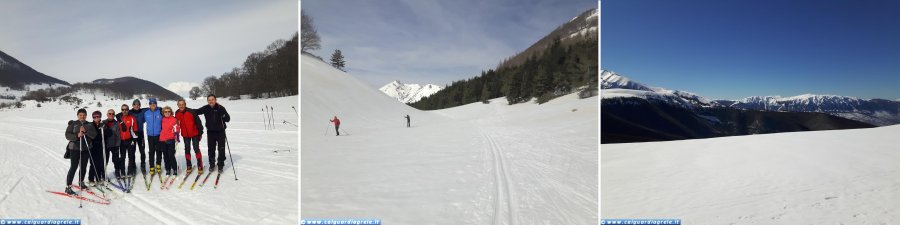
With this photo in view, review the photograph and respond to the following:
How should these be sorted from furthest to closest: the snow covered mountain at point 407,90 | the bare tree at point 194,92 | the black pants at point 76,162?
the bare tree at point 194,92 < the snow covered mountain at point 407,90 < the black pants at point 76,162

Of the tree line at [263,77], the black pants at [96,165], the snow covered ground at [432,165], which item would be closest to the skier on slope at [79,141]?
the black pants at [96,165]

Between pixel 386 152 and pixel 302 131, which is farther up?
pixel 302 131

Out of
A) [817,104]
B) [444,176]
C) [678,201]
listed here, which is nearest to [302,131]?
[444,176]

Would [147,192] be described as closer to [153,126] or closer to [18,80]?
[153,126]

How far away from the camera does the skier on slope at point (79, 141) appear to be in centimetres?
342

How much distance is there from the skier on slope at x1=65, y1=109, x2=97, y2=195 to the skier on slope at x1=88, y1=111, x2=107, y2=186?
0.25 feet

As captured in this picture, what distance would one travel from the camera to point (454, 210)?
2941 mm

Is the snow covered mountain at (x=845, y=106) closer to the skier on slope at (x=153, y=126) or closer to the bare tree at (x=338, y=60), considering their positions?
the bare tree at (x=338, y=60)

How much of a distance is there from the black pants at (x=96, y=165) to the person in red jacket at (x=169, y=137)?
2.16 feet

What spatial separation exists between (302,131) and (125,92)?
11.5 ft

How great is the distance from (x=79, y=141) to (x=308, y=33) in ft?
9.51

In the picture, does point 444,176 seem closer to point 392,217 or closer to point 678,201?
point 392,217

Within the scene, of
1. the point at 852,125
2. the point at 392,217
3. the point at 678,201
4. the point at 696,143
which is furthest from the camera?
the point at 852,125

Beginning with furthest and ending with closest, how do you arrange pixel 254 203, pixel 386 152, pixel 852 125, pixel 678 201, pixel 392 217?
pixel 852 125
pixel 678 201
pixel 386 152
pixel 254 203
pixel 392 217
